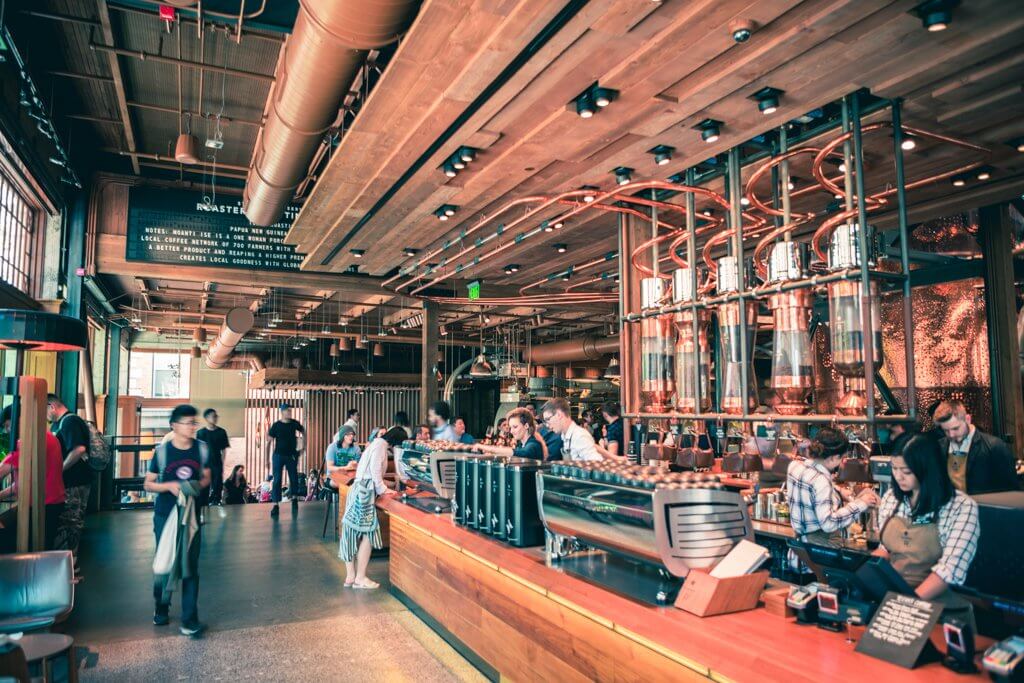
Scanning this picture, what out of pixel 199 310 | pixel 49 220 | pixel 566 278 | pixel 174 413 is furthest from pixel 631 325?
pixel 199 310

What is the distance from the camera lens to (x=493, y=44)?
300 cm

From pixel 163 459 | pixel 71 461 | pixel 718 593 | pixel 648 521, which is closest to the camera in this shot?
pixel 718 593

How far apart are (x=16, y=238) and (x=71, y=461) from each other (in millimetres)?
2288

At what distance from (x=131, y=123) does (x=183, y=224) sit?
1.10 m

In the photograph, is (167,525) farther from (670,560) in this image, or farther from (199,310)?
(199,310)

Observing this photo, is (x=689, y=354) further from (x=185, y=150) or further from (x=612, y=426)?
(x=612, y=426)

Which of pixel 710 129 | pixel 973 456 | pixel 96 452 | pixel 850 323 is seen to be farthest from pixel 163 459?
pixel 973 456

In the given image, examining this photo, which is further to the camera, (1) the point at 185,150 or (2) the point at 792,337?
(1) the point at 185,150

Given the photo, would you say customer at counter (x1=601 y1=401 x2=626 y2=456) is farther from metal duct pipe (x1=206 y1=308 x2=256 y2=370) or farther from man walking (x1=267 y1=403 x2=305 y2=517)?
metal duct pipe (x1=206 y1=308 x2=256 y2=370)

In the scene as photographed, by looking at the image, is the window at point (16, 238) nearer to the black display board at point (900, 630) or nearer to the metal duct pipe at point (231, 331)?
the metal duct pipe at point (231, 331)

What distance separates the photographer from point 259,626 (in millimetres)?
4941

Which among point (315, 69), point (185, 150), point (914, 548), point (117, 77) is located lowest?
point (914, 548)

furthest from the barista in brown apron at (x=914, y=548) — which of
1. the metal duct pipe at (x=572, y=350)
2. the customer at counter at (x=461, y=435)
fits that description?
the metal duct pipe at (x=572, y=350)

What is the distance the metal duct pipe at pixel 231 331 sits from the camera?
35.4 ft
